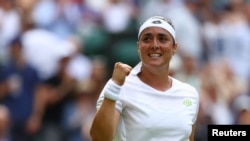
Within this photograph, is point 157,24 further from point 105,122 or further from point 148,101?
point 105,122

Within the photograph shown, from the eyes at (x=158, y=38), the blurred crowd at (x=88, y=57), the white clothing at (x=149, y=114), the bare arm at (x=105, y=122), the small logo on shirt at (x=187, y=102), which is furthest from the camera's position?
the blurred crowd at (x=88, y=57)

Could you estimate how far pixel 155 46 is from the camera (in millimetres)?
5672

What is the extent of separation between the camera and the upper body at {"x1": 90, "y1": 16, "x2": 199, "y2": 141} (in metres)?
5.42

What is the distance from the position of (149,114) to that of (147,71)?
0.32 metres

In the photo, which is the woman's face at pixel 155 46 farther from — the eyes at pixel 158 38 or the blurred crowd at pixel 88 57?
the blurred crowd at pixel 88 57

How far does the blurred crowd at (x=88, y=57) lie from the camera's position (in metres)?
11.5

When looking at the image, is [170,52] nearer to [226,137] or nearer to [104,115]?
[104,115]

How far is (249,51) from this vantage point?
44.6ft

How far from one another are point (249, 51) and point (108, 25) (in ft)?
6.95

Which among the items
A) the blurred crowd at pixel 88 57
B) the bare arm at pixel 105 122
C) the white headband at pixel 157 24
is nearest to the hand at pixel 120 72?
the bare arm at pixel 105 122

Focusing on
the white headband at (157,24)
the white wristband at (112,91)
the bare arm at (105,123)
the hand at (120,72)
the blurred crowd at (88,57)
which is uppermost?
the white headband at (157,24)

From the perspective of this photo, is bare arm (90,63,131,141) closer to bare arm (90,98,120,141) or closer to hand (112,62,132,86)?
bare arm (90,98,120,141)

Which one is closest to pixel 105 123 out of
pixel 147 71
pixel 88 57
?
pixel 147 71

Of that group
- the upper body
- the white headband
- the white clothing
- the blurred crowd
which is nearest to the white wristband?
the upper body
